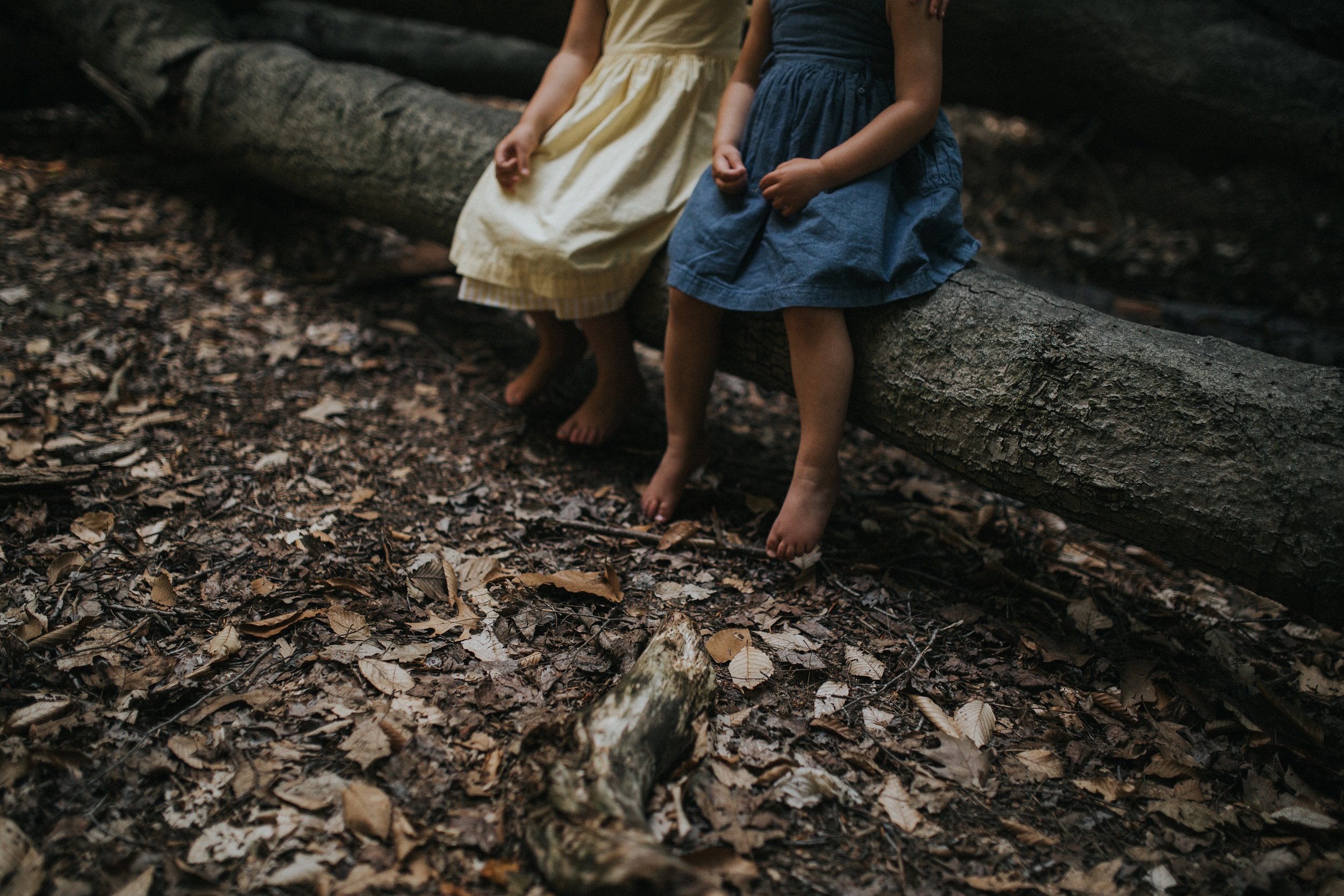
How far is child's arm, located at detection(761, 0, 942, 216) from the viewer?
1.99 m

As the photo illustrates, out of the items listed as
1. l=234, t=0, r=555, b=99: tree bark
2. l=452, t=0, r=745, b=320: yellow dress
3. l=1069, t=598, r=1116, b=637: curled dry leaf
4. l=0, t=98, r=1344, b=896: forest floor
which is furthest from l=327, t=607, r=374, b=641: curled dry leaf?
l=234, t=0, r=555, b=99: tree bark

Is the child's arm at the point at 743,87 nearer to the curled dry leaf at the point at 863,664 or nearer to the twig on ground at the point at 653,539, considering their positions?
the twig on ground at the point at 653,539

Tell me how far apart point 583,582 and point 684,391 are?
70 centimetres

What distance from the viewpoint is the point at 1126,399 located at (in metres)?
1.85

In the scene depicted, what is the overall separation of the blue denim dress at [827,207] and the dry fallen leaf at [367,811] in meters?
1.47

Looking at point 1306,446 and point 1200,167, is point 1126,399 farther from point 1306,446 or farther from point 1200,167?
point 1200,167

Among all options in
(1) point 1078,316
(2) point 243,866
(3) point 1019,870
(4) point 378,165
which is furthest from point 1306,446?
(4) point 378,165

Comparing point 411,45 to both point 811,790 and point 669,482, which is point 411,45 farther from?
point 811,790

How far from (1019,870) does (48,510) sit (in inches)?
104

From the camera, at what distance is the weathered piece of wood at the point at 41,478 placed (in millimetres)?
2168

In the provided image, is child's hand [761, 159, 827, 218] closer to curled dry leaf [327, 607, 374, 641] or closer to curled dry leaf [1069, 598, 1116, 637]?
curled dry leaf [1069, 598, 1116, 637]

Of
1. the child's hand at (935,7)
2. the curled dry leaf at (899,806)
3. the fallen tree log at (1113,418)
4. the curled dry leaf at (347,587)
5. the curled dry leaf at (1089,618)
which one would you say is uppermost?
the child's hand at (935,7)

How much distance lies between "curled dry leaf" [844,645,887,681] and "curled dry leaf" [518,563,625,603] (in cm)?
63

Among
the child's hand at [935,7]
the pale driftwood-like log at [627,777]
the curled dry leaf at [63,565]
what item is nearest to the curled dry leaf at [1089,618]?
the pale driftwood-like log at [627,777]
